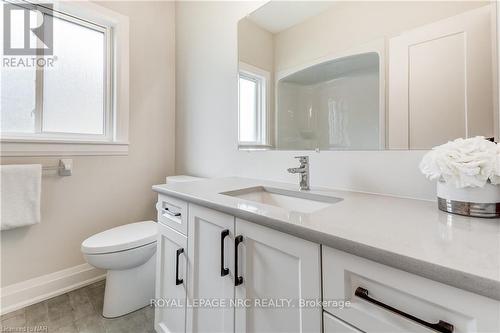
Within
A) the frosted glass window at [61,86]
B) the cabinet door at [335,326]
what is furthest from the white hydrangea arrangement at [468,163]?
the frosted glass window at [61,86]

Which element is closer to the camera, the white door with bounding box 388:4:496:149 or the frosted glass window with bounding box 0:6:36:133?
the white door with bounding box 388:4:496:149

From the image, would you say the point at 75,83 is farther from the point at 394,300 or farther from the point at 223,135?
the point at 394,300

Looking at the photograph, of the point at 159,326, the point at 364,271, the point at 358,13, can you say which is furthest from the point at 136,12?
the point at 364,271

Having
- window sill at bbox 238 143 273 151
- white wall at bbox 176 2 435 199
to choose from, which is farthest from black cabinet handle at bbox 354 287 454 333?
window sill at bbox 238 143 273 151

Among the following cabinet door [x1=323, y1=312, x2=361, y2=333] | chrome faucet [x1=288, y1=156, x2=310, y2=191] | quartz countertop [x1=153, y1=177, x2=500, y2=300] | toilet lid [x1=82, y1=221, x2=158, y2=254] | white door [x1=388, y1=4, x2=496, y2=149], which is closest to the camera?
quartz countertop [x1=153, y1=177, x2=500, y2=300]

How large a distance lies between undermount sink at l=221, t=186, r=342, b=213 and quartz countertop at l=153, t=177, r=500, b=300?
0.16m

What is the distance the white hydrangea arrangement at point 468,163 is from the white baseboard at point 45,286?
226 cm

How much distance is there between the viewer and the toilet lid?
1340 millimetres

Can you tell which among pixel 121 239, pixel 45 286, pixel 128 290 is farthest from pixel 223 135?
pixel 45 286

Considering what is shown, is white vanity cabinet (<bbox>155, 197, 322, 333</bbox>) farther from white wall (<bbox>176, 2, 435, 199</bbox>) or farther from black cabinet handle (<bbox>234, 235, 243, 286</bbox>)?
white wall (<bbox>176, 2, 435, 199</bbox>)

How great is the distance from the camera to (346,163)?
3.64 feet

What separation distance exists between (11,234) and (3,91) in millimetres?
944

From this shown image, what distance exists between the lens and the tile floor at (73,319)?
4.40 ft

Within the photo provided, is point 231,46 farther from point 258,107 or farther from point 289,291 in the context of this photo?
point 289,291
